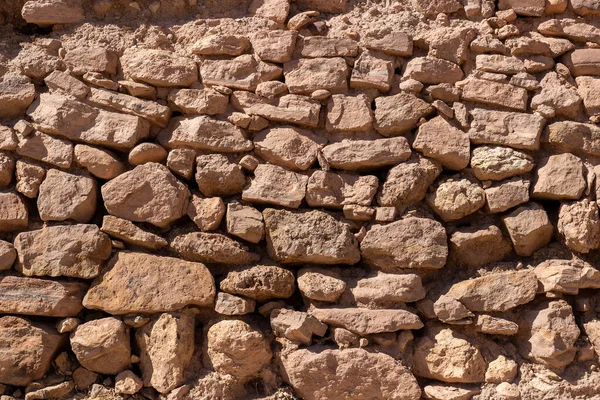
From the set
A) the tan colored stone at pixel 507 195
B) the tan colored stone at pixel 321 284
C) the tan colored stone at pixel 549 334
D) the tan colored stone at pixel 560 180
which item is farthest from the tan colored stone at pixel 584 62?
the tan colored stone at pixel 321 284

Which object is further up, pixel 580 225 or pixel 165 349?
pixel 580 225

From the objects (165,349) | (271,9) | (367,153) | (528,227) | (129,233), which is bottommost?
(165,349)

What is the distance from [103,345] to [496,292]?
1.63m

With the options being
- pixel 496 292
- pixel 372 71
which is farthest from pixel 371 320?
pixel 372 71

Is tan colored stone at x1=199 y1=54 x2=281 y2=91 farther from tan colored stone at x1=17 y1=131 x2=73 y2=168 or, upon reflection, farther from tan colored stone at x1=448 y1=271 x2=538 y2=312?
tan colored stone at x1=448 y1=271 x2=538 y2=312

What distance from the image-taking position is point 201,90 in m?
3.16

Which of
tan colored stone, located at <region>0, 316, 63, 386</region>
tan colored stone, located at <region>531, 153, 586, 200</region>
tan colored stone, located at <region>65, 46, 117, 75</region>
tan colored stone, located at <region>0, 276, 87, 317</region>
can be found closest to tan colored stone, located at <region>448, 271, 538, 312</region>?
tan colored stone, located at <region>531, 153, 586, 200</region>

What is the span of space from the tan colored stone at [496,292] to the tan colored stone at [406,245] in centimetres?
15

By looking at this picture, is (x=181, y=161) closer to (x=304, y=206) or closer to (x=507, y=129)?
(x=304, y=206)

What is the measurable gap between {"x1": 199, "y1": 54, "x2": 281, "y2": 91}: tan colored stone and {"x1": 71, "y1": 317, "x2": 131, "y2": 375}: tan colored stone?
113cm

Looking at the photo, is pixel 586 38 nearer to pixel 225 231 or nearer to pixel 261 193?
pixel 261 193

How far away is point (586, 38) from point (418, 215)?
46.0 inches

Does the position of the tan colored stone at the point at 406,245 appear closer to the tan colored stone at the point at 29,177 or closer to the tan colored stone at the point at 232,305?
the tan colored stone at the point at 232,305

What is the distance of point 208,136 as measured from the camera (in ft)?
10.1
